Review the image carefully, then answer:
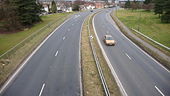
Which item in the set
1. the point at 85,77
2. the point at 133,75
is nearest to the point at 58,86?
the point at 85,77

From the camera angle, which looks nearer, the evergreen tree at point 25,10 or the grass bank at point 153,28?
the grass bank at point 153,28

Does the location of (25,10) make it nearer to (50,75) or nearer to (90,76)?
(50,75)

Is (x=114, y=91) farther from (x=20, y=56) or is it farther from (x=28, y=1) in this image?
(x=28, y=1)

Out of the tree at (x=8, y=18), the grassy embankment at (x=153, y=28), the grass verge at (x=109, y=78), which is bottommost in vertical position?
the grass verge at (x=109, y=78)

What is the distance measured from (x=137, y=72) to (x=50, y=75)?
915 centimetres

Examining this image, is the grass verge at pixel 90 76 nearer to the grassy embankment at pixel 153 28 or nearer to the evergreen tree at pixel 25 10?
the grassy embankment at pixel 153 28

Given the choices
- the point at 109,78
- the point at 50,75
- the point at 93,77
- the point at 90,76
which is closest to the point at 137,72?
the point at 109,78

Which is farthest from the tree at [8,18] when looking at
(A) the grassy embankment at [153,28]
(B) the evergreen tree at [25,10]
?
(A) the grassy embankment at [153,28]

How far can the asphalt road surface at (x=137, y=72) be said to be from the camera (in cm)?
1726

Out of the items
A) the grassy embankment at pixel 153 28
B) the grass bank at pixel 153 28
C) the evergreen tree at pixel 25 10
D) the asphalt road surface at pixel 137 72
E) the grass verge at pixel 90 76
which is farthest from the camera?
the evergreen tree at pixel 25 10

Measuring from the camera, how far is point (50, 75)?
20.2m

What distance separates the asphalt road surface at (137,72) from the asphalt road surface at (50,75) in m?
4.46

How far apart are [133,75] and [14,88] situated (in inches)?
455

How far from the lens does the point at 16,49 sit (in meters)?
28.4
